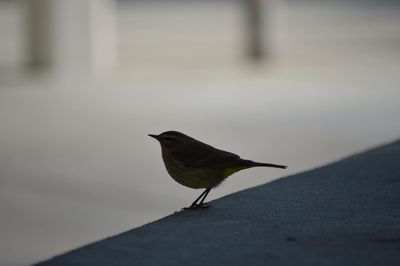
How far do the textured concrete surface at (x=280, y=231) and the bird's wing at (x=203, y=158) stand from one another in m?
0.21

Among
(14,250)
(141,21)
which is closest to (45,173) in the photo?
(14,250)

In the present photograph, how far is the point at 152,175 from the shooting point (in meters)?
14.8

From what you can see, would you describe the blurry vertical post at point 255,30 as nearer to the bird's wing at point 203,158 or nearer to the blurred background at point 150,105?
the blurred background at point 150,105

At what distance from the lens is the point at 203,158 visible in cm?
663

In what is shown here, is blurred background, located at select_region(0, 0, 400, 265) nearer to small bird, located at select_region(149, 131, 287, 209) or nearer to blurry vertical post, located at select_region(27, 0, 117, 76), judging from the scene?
blurry vertical post, located at select_region(27, 0, 117, 76)

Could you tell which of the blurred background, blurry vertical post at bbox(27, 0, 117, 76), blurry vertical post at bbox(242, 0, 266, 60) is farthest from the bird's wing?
blurry vertical post at bbox(242, 0, 266, 60)

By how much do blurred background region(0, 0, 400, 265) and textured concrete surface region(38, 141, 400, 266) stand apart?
469 centimetres

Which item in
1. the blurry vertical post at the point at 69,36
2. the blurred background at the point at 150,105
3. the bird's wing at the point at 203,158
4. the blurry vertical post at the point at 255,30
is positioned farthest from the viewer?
the blurry vertical post at the point at 255,30

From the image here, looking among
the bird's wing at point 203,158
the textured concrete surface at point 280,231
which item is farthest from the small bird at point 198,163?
the textured concrete surface at point 280,231

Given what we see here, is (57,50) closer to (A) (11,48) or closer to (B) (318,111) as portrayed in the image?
(A) (11,48)

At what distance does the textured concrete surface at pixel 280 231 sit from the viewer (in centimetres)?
485

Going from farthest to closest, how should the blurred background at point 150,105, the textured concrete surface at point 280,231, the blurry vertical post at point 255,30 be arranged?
the blurry vertical post at point 255,30
the blurred background at point 150,105
the textured concrete surface at point 280,231

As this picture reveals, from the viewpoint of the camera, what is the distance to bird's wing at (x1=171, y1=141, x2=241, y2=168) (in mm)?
6582

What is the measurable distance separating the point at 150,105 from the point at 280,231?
1465 cm
